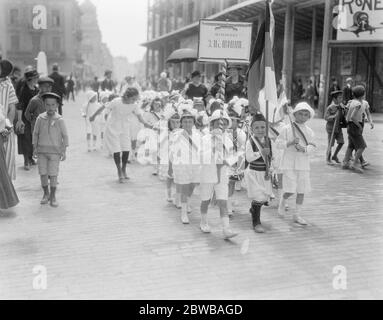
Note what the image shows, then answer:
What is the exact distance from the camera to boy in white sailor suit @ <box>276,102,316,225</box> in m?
6.49

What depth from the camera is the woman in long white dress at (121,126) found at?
898cm

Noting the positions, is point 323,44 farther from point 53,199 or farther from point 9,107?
point 53,199

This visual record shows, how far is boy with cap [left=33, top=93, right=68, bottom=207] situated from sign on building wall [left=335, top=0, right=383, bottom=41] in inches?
589

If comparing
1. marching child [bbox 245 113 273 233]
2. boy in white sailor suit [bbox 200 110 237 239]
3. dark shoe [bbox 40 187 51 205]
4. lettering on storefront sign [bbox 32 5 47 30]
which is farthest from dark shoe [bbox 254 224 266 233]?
lettering on storefront sign [bbox 32 5 47 30]

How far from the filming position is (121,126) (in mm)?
9055

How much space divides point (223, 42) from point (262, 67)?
3.85 meters

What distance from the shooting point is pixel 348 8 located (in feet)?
63.6

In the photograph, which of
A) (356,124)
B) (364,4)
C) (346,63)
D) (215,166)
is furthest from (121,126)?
(346,63)

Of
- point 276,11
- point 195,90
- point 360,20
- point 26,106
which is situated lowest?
point 26,106

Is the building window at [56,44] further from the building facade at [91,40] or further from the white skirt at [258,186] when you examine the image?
the white skirt at [258,186]

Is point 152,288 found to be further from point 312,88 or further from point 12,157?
point 312,88

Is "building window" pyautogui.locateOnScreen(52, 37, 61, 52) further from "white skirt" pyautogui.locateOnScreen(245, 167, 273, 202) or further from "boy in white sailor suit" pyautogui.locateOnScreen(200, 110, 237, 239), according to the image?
"white skirt" pyautogui.locateOnScreen(245, 167, 273, 202)

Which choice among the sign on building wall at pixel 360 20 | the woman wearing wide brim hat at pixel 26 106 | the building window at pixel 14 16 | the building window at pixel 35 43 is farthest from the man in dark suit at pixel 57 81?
the building window at pixel 35 43
